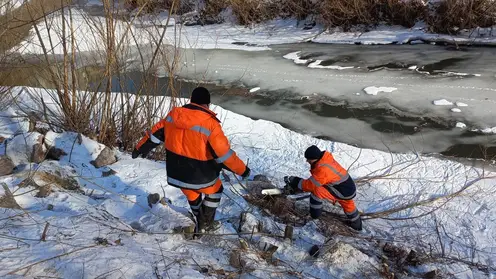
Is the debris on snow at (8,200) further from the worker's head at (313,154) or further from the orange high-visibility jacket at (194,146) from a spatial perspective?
the worker's head at (313,154)

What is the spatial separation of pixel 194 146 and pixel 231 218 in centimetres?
108

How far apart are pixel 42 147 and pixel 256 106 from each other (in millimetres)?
3876

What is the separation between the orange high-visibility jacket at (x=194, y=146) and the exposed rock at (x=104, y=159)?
1.52 meters

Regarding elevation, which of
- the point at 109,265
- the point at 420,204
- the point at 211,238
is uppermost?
the point at 109,265

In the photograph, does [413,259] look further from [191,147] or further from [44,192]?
[44,192]

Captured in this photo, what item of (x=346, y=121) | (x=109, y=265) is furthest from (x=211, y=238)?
(x=346, y=121)

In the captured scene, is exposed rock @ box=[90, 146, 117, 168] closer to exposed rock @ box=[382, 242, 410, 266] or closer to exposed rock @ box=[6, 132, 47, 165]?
exposed rock @ box=[6, 132, 47, 165]

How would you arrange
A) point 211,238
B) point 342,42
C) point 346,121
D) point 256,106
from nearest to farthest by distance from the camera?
point 211,238 → point 346,121 → point 256,106 → point 342,42

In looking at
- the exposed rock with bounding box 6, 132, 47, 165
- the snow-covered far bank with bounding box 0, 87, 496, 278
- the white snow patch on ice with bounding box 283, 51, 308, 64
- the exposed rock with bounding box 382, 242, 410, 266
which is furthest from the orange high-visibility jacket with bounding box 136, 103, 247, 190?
the white snow patch on ice with bounding box 283, 51, 308, 64

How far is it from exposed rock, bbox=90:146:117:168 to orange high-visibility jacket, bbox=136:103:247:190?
1.52 m

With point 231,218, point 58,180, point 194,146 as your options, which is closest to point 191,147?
point 194,146

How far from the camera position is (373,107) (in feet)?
23.6

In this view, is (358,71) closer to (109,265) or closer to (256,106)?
(256,106)

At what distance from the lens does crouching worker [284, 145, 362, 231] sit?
3.68 m
